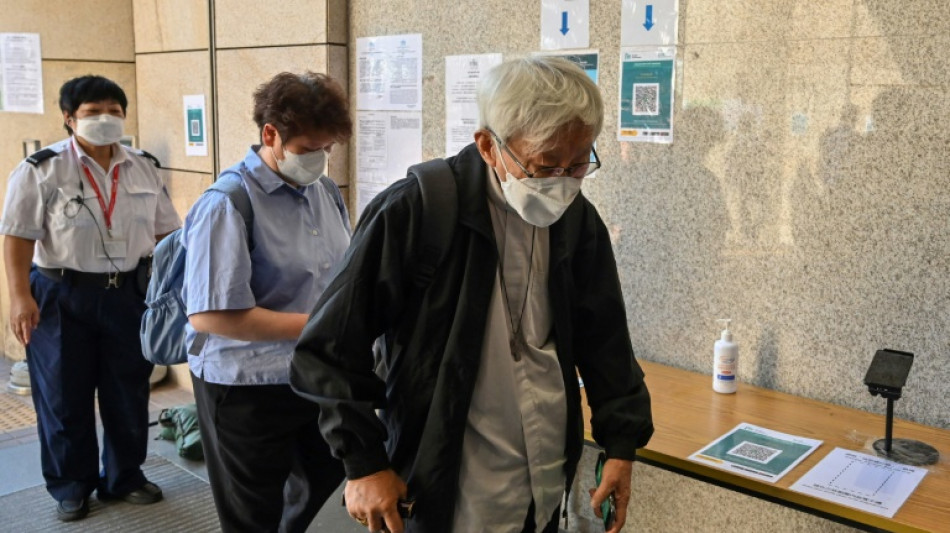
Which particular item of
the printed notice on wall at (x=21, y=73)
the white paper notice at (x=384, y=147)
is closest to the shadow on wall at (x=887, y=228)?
the white paper notice at (x=384, y=147)

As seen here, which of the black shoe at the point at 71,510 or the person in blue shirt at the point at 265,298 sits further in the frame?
the black shoe at the point at 71,510

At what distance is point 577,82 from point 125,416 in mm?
2550

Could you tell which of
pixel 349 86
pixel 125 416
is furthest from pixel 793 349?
pixel 125 416

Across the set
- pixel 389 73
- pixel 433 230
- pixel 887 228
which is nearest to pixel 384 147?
pixel 389 73

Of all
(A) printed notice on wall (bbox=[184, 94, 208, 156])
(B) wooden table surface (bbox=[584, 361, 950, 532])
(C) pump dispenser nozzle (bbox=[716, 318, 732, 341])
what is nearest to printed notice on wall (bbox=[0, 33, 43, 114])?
(A) printed notice on wall (bbox=[184, 94, 208, 156])

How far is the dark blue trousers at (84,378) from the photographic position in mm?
3113

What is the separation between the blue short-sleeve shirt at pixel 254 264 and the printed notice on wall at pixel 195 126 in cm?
211

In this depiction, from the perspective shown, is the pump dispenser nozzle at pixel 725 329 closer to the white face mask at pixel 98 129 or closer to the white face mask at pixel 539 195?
the white face mask at pixel 539 195

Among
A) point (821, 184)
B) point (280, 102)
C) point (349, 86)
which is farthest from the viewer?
point (349, 86)

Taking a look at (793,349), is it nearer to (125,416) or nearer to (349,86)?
(349,86)

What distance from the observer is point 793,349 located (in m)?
2.39

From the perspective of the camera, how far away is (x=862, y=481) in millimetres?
1783

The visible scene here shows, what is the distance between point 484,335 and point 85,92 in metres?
2.34

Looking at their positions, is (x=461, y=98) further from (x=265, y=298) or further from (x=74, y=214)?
(x=74, y=214)
